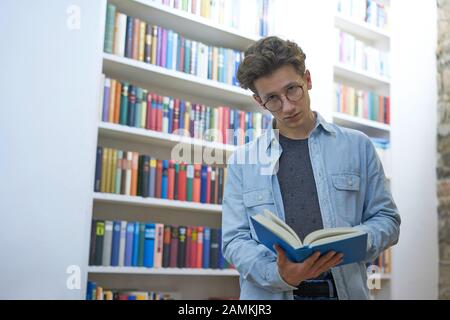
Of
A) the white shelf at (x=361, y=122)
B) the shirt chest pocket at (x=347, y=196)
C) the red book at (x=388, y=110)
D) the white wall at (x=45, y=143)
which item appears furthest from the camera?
the red book at (x=388, y=110)

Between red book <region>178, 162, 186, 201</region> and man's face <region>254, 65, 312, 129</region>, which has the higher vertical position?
man's face <region>254, 65, 312, 129</region>

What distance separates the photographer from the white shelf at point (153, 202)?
2212mm

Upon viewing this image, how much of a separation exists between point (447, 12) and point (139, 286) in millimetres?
2268

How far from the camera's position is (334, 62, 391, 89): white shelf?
3.05m

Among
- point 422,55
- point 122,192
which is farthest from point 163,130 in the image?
point 422,55

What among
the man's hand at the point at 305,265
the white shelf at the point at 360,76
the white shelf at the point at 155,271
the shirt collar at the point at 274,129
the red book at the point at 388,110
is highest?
the white shelf at the point at 360,76

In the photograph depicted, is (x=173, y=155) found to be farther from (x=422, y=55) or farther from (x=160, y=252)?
(x=422, y=55)

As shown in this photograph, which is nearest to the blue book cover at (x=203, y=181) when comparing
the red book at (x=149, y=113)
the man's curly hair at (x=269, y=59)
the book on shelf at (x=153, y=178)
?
the book on shelf at (x=153, y=178)

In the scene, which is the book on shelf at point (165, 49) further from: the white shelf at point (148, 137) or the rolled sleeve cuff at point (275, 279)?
the rolled sleeve cuff at point (275, 279)

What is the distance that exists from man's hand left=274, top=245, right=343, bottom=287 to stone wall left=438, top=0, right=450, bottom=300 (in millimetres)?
2122

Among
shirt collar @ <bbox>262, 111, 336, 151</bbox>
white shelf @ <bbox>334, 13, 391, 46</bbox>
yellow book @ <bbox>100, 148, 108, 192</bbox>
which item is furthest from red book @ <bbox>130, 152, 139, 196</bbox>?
white shelf @ <bbox>334, 13, 391, 46</bbox>

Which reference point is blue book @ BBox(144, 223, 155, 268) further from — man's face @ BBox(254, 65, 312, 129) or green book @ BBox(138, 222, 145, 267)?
man's face @ BBox(254, 65, 312, 129)

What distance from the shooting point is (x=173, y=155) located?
2.57m

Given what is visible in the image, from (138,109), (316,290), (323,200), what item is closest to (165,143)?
(138,109)
